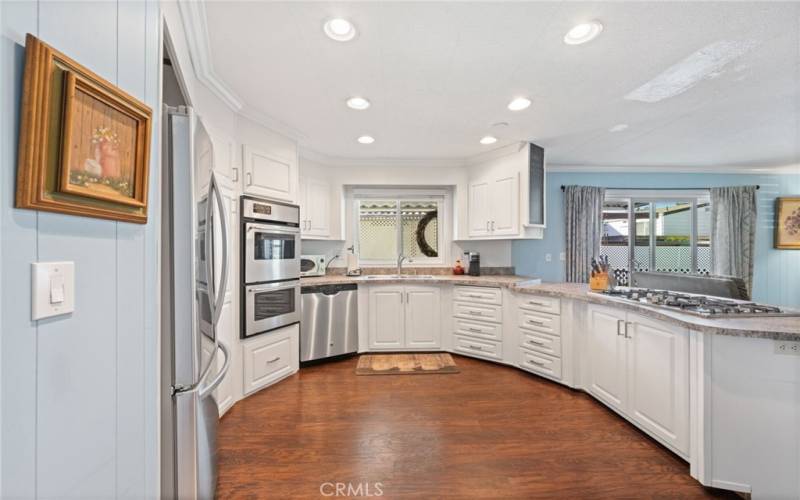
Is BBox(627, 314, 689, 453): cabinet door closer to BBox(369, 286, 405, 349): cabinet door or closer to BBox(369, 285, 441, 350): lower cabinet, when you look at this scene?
BBox(369, 285, 441, 350): lower cabinet

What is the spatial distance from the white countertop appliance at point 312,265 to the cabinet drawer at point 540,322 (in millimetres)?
2372

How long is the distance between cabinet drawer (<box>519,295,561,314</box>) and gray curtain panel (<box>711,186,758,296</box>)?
10.9ft

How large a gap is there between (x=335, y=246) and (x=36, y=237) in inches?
142

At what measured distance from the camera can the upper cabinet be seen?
3.44 meters

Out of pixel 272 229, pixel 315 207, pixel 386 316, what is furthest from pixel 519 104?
pixel 386 316

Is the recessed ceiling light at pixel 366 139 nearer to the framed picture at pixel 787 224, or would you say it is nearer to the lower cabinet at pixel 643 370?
the lower cabinet at pixel 643 370

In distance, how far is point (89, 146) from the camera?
73 centimetres

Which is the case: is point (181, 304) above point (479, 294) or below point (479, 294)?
above

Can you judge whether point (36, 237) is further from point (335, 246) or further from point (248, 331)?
point (335, 246)

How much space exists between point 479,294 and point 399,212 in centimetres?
159

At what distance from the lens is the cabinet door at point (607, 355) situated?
2270mm

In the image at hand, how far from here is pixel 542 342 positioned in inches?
119

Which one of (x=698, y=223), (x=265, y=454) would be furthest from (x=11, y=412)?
(x=698, y=223)

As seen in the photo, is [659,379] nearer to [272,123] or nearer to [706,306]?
[706,306]
